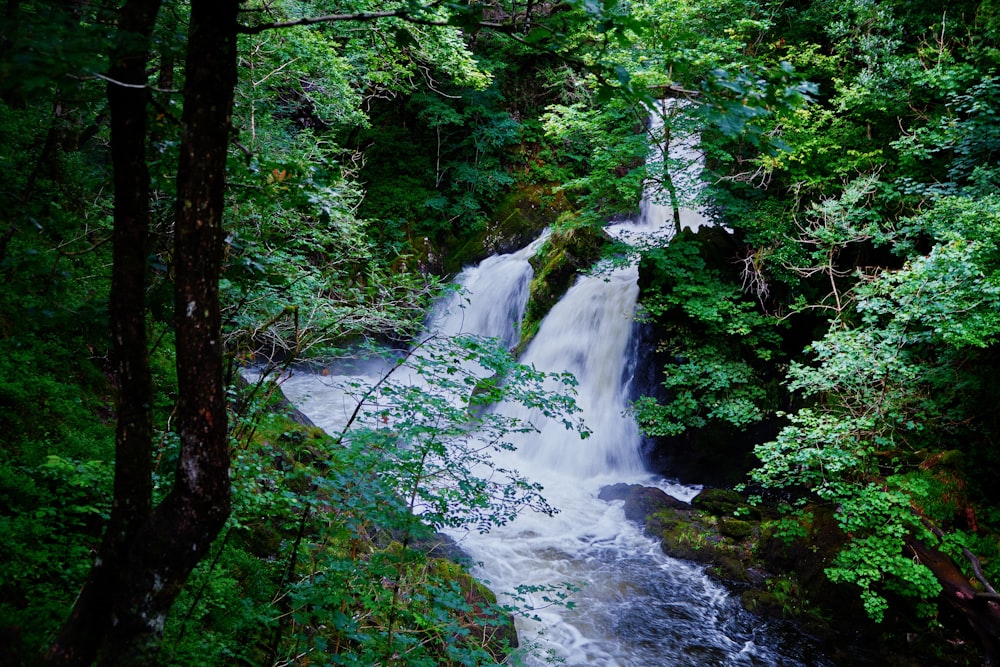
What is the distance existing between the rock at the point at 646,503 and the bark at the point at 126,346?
26.0ft

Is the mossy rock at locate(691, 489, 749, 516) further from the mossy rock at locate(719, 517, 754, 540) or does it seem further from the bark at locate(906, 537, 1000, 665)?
the bark at locate(906, 537, 1000, 665)

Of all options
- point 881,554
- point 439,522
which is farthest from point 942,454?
point 439,522

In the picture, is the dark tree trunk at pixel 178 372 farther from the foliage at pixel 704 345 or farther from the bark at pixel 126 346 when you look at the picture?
the foliage at pixel 704 345

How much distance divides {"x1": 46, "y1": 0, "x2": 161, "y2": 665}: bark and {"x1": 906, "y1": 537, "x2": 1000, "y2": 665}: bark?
22.7 ft

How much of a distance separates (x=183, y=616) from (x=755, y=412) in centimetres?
784

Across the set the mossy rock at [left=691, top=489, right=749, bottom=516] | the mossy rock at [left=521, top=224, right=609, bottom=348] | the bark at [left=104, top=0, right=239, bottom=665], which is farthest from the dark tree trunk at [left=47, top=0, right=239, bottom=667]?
the mossy rock at [left=521, top=224, right=609, bottom=348]

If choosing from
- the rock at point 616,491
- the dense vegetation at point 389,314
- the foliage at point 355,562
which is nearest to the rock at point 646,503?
the rock at point 616,491

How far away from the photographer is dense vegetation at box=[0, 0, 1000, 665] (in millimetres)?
1991

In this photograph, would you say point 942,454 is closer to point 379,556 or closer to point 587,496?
point 587,496

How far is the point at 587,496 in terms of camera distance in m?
9.65

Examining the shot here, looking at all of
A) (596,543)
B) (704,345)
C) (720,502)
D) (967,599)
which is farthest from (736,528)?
(704,345)

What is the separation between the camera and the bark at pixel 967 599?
5.35 meters

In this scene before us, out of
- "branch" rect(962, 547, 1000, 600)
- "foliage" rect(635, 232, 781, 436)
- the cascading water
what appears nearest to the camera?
"branch" rect(962, 547, 1000, 600)

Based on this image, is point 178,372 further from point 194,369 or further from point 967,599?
point 967,599
